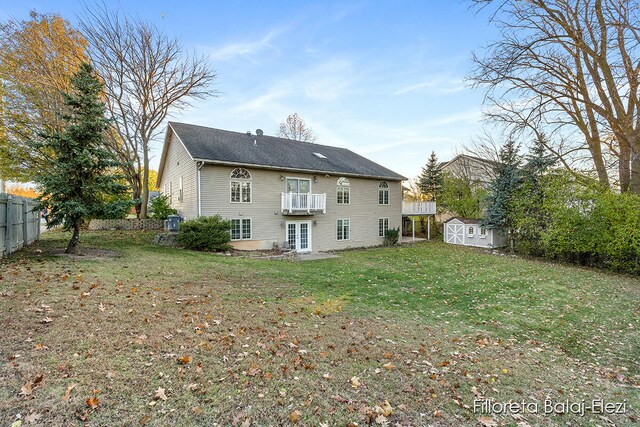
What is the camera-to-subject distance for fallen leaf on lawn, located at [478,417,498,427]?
2.94 meters

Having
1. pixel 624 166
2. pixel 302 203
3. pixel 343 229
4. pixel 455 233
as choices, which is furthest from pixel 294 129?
pixel 624 166

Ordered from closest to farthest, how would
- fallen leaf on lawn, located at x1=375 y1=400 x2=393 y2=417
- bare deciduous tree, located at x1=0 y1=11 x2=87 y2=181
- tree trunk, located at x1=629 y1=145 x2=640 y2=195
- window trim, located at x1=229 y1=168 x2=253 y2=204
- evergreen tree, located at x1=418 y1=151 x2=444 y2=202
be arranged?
fallen leaf on lawn, located at x1=375 y1=400 x2=393 y2=417, tree trunk, located at x1=629 y1=145 x2=640 y2=195, window trim, located at x1=229 y1=168 x2=253 y2=204, bare deciduous tree, located at x1=0 y1=11 x2=87 y2=181, evergreen tree, located at x1=418 y1=151 x2=444 y2=202

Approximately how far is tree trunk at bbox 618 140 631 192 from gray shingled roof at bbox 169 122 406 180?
37.0 ft

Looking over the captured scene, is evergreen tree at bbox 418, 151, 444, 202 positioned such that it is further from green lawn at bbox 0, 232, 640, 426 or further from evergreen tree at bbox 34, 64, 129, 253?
evergreen tree at bbox 34, 64, 129, 253

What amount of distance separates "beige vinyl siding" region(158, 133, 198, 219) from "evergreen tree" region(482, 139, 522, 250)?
62.2 feet

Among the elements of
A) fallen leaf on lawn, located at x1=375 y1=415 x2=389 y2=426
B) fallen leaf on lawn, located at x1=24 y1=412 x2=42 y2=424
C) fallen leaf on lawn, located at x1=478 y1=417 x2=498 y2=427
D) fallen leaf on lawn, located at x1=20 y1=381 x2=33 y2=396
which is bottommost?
fallen leaf on lawn, located at x1=478 y1=417 x2=498 y2=427

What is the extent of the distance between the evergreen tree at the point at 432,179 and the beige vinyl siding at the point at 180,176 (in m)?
20.6

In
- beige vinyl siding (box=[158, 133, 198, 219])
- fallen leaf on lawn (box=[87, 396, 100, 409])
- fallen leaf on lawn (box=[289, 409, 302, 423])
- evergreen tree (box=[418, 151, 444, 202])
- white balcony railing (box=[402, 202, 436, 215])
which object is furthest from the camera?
evergreen tree (box=[418, 151, 444, 202])

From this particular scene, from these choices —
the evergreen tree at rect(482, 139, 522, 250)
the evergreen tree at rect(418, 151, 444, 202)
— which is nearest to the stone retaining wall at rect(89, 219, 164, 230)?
the evergreen tree at rect(482, 139, 522, 250)

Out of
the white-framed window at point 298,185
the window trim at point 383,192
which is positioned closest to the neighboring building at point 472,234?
the window trim at point 383,192

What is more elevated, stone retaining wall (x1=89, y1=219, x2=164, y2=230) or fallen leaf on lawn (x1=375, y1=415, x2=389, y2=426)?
stone retaining wall (x1=89, y1=219, x2=164, y2=230)

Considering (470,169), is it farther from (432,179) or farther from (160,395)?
(160,395)

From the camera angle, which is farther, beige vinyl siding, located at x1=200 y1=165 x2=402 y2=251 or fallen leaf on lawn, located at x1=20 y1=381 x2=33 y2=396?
beige vinyl siding, located at x1=200 y1=165 x2=402 y2=251

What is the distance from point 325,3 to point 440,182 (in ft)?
64.2
